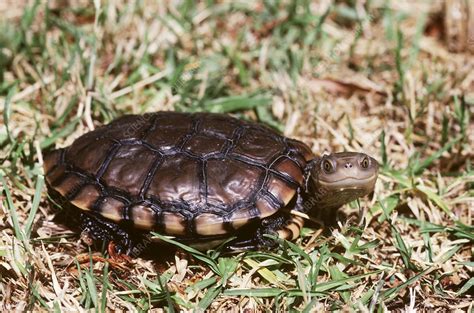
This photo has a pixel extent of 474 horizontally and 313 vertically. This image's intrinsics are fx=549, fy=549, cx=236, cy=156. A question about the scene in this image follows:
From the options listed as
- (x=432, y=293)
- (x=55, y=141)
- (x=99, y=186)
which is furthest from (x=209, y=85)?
(x=432, y=293)

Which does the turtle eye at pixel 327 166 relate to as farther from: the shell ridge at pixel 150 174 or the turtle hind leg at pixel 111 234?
the turtle hind leg at pixel 111 234

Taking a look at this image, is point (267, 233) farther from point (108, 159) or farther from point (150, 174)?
point (108, 159)

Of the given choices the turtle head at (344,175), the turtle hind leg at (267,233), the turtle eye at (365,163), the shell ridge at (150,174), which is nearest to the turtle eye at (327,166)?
the turtle head at (344,175)

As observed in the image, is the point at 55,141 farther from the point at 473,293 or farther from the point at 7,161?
the point at 473,293

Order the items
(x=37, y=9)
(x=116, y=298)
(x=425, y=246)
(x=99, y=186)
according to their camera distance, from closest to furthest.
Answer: (x=116, y=298)
(x=99, y=186)
(x=425, y=246)
(x=37, y=9)

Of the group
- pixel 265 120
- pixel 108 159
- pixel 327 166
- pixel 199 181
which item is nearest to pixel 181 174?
pixel 199 181
